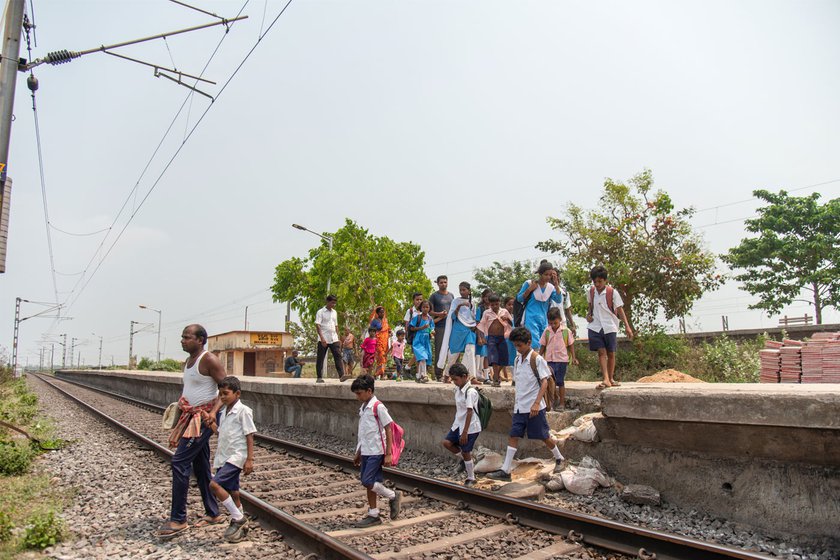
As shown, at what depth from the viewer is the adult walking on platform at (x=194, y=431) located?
16.5ft

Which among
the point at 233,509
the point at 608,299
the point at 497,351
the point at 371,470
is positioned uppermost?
the point at 608,299

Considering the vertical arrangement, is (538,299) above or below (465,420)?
above

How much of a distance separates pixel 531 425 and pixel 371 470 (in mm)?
1881

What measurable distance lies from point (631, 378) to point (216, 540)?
13.0 m

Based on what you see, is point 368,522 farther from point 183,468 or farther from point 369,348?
point 369,348

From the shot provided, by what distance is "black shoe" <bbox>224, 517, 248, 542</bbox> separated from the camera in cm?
482

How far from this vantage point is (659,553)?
4.00 metres

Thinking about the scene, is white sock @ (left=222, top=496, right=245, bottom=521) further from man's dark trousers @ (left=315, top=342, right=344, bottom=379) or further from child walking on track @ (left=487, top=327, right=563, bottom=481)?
man's dark trousers @ (left=315, top=342, right=344, bottom=379)

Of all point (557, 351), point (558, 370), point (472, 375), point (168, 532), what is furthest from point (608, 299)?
point (168, 532)

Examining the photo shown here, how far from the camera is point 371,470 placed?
5148 millimetres

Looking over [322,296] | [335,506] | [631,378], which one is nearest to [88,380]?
[322,296]

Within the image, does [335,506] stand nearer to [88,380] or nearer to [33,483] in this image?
[33,483]

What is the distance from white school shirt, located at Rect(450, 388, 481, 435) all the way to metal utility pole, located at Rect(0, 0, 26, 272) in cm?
683

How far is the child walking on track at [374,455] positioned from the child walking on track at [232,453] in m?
0.96
